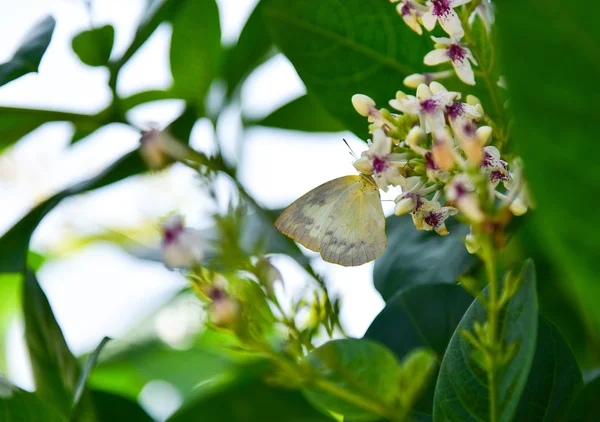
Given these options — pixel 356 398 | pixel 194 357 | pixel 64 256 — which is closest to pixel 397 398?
pixel 356 398

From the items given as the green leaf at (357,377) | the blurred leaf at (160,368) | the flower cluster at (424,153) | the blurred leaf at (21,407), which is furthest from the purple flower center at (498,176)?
the blurred leaf at (160,368)

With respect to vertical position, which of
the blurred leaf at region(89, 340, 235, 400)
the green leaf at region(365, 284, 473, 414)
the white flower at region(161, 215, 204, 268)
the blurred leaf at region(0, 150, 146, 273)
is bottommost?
the blurred leaf at region(89, 340, 235, 400)

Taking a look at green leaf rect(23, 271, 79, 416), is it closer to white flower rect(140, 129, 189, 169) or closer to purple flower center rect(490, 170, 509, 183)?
white flower rect(140, 129, 189, 169)

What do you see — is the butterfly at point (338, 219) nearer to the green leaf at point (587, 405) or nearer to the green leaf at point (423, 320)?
the green leaf at point (423, 320)

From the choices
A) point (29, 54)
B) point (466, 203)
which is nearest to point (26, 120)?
point (29, 54)

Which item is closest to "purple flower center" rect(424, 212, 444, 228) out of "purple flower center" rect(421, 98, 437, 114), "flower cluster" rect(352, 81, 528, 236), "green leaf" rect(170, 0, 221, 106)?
"flower cluster" rect(352, 81, 528, 236)

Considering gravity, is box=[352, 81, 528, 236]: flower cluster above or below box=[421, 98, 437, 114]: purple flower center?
below
